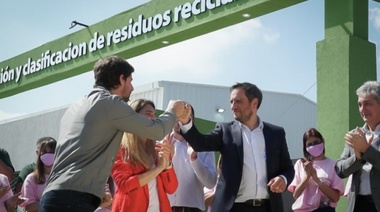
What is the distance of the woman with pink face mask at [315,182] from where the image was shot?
620 centimetres

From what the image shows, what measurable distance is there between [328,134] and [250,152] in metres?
3.30

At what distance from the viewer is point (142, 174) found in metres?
4.52

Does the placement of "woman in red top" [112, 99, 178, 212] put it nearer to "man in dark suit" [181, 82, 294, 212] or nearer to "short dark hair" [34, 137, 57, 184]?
"man in dark suit" [181, 82, 294, 212]

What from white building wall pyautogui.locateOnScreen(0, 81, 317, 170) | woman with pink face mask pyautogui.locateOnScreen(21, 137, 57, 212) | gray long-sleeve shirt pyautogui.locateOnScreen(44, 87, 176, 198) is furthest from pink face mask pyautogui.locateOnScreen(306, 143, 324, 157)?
white building wall pyautogui.locateOnScreen(0, 81, 317, 170)

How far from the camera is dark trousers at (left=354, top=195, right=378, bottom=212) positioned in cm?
455

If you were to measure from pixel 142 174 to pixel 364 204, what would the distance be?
176 centimetres

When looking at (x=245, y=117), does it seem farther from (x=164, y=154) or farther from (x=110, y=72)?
(x=110, y=72)

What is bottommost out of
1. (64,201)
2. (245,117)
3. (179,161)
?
(64,201)

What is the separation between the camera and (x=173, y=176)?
483 cm

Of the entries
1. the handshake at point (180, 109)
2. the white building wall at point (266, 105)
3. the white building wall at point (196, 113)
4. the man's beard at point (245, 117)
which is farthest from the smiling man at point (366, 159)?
the white building wall at point (266, 105)

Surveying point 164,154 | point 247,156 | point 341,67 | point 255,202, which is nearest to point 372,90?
point 247,156

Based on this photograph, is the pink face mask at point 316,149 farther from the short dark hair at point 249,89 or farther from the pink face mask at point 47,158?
the pink face mask at point 47,158

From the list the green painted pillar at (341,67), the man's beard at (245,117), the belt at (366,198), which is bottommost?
the belt at (366,198)

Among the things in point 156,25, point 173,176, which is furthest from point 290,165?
point 156,25
